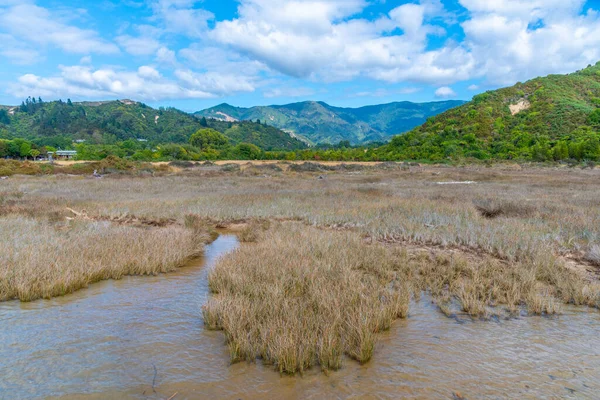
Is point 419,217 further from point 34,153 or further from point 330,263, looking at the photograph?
point 34,153

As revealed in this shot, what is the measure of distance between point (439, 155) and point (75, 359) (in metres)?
78.4

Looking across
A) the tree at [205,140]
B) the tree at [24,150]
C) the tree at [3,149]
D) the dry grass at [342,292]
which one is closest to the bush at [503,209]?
the dry grass at [342,292]

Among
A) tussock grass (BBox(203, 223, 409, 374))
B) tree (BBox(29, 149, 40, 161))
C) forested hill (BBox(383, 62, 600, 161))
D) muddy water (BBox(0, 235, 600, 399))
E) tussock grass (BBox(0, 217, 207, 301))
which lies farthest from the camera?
tree (BBox(29, 149, 40, 161))

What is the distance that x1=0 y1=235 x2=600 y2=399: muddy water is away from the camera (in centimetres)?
443

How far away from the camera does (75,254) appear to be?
29.7 ft

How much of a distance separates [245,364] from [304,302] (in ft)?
5.96

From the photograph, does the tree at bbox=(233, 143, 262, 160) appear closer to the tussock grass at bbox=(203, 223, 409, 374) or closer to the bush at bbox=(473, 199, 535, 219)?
the bush at bbox=(473, 199, 535, 219)

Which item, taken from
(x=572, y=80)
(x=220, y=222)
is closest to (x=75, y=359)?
(x=220, y=222)

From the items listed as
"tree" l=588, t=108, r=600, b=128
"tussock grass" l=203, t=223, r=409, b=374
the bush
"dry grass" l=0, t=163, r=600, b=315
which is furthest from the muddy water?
"tree" l=588, t=108, r=600, b=128

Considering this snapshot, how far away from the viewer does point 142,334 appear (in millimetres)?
5828

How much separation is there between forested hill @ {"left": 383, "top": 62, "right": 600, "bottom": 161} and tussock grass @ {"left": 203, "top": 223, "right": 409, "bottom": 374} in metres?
65.0

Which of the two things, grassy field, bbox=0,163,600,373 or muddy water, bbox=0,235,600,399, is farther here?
grassy field, bbox=0,163,600,373

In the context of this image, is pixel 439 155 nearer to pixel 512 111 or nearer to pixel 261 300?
pixel 512 111

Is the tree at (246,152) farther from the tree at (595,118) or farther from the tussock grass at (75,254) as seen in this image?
the tussock grass at (75,254)
